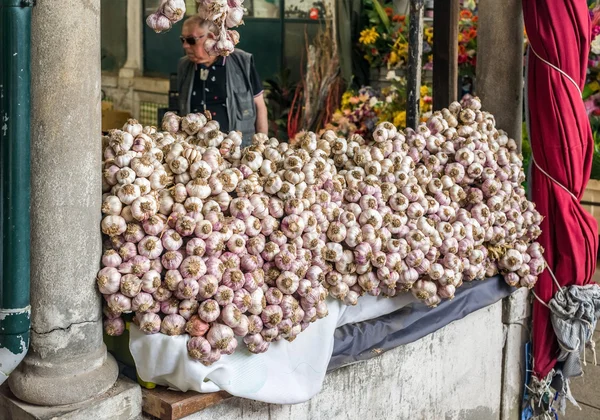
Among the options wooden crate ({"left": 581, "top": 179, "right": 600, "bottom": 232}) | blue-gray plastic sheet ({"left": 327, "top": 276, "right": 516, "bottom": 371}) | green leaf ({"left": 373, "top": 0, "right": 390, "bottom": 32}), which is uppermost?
green leaf ({"left": 373, "top": 0, "right": 390, "bottom": 32})

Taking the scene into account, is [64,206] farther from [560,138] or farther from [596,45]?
[596,45]

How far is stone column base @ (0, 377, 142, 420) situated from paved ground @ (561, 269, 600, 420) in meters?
2.75

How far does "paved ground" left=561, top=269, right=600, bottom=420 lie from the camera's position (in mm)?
4141

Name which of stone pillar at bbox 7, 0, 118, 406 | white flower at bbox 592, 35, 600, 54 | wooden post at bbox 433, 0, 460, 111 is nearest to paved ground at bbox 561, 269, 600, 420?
wooden post at bbox 433, 0, 460, 111

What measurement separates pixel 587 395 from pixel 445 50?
2.13m

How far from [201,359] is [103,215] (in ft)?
1.77

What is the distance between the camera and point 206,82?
5.16 meters

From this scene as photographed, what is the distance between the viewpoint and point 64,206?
2158mm

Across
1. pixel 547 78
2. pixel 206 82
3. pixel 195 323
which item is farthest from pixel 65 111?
pixel 206 82

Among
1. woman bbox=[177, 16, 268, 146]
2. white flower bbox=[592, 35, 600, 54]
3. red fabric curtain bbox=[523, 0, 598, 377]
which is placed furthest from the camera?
A: white flower bbox=[592, 35, 600, 54]

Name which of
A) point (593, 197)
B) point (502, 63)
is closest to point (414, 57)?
point (502, 63)

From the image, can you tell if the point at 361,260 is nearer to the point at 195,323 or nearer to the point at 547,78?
the point at 195,323

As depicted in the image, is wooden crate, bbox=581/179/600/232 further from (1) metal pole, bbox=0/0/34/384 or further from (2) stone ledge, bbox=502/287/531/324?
(1) metal pole, bbox=0/0/34/384

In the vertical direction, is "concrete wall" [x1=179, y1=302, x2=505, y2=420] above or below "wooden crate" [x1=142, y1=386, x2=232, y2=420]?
below
